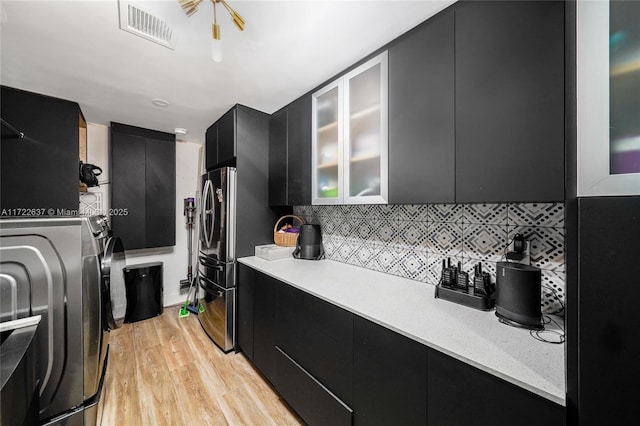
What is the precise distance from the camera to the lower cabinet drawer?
1.14 metres

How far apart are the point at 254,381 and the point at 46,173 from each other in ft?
8.47

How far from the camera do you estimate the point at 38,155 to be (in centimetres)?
196

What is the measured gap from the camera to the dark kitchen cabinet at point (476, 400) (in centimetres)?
61

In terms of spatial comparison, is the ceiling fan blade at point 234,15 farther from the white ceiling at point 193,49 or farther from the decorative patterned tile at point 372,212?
the decorative patterned tile at point 372,212

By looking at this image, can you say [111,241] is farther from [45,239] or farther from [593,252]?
[593,252]

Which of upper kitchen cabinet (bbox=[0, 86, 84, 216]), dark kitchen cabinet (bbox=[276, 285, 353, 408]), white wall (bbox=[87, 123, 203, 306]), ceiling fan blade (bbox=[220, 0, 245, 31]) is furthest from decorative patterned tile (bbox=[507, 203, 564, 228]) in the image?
white wall (bbox=[87, 123, 203, 306])

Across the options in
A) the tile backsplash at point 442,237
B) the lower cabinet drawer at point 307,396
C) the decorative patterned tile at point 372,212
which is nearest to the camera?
the tile backsplash at point 442,237

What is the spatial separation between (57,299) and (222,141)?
5.90ft

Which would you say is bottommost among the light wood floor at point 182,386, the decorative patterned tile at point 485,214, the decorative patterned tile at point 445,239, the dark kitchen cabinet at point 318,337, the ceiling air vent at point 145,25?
the light wood floor at point 182,386

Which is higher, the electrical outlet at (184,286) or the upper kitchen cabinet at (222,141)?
the upper kitchen cabinet at (222,141)

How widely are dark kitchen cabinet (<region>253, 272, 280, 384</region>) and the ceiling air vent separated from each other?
5.41ft

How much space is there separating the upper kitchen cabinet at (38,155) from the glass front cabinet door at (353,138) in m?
2.32

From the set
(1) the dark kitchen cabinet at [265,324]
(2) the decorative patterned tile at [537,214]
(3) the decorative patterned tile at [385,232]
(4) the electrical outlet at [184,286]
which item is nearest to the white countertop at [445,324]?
(1) the dark kitchen cabinet at [265,324]

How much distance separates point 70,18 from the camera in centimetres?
118
